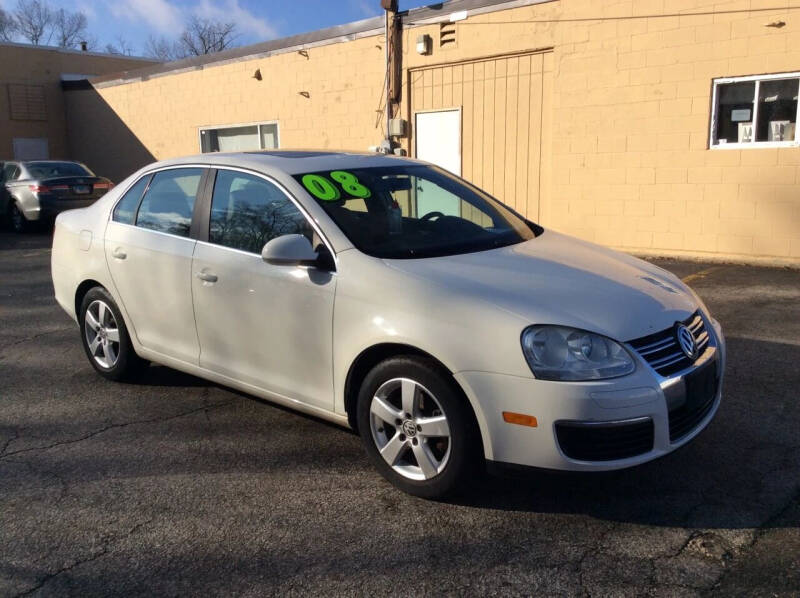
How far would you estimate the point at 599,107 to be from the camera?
10375 millimetres

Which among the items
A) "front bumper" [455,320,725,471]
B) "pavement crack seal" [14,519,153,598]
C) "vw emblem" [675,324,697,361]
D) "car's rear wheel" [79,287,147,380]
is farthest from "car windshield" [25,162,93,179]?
"vw emblem" [675,324,697,361]

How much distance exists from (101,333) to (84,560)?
8.13 feet

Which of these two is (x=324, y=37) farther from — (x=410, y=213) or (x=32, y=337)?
(x=410, y=213)

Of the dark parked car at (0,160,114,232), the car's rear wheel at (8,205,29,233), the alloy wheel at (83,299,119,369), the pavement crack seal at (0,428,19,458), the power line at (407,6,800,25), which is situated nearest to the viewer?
the pavement crack seal at (0,428,19,458)

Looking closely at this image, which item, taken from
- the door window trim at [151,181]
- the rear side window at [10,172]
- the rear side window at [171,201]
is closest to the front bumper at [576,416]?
the door window trim at [151,181]

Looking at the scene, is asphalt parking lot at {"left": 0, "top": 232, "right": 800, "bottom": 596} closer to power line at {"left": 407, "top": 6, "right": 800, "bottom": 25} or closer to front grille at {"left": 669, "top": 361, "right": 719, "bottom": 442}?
front grille at {"left": 669, "top": 361, "right": 719, "bottom": 442}

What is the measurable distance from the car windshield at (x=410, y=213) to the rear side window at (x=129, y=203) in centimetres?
151

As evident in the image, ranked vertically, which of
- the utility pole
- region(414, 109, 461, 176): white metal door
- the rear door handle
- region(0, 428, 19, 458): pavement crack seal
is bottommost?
region(0, 428, 19, 458): pavement crack seal

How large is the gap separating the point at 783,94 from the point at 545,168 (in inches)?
133

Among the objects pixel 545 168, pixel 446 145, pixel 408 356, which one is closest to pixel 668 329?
pixel 408 356

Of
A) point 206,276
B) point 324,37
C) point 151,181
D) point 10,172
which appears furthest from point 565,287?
point 10,172

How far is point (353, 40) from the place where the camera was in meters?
13.2

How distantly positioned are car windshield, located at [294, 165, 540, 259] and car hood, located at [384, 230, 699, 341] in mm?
204

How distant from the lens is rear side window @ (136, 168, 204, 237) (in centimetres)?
455
